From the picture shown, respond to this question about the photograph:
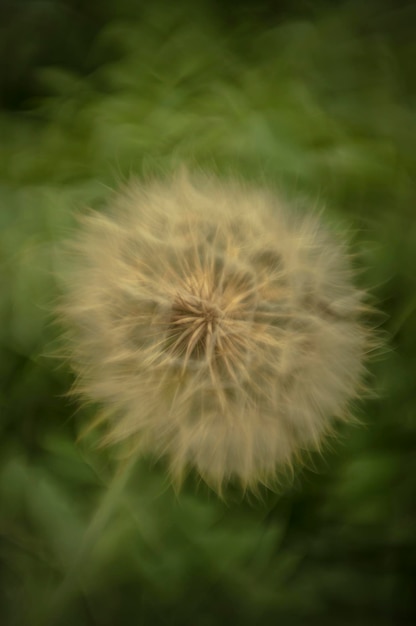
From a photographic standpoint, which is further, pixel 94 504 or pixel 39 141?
pixel 39 141

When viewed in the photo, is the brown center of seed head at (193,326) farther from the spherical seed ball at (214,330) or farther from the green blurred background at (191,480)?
the green blurred background at (191,480)

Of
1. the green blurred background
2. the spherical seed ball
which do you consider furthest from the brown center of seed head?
the green blurred background

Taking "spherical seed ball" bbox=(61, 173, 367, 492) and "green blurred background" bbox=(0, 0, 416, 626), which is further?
"green blurred background" bbox=(0, 0, 416, 626)

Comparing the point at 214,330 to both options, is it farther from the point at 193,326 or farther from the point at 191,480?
the point at 191,480

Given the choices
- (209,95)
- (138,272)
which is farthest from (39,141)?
(138,272)

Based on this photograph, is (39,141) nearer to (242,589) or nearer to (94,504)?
(94,504)

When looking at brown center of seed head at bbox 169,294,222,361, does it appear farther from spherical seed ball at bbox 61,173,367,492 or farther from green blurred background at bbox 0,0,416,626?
green blurred background at bbox 0,0,416,626
